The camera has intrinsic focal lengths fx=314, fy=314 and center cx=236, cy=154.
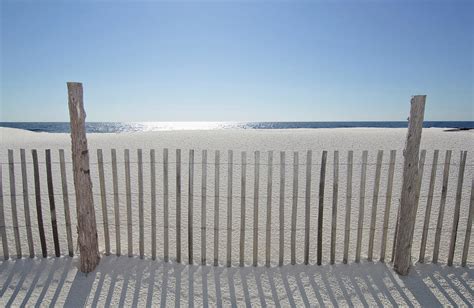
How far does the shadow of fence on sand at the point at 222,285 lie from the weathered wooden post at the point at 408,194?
0.25 meters

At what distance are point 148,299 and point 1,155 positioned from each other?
11.9 meters

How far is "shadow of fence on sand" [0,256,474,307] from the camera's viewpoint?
3936 mm

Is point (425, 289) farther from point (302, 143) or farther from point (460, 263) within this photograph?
point (302, 143)

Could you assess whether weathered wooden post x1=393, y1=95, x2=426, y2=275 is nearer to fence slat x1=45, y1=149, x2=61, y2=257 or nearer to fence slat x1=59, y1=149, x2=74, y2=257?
fence slat x1=59, y1=149, x2=74, y2=257

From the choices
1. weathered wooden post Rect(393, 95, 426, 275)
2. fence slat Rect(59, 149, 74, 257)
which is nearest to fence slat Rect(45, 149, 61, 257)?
fence slat Rect(59, 149, 74, 257)

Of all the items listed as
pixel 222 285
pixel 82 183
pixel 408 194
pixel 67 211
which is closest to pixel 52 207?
pixel 67 211

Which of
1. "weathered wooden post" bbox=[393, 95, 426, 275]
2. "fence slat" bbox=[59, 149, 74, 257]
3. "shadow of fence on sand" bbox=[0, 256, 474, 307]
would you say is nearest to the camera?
"shadow of fence on sand" bbox=[0, 256, 474, 307]

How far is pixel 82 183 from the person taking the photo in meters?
4.55

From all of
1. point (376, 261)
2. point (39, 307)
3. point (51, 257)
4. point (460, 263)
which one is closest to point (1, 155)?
point (51, 257)

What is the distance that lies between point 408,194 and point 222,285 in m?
2.91

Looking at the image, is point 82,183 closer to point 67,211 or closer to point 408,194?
point 67,211

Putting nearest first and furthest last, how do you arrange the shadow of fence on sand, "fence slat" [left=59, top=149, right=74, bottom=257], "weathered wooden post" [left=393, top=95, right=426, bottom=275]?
1. the shadow of fence on sand
2. "weathered wooden post" [left=393, top=95, right=426, bottom=275]
3. "fence slat" [left=59, top=149, right=74, bottom=257]

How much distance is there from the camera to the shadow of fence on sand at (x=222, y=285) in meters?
3.94

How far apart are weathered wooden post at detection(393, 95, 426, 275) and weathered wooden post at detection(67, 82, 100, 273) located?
4.42m
